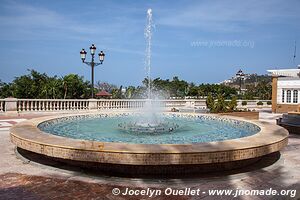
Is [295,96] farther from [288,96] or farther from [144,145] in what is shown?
[144,145]

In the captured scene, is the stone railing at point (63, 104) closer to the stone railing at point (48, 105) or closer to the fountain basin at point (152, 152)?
the stone railing at point (48, 105)

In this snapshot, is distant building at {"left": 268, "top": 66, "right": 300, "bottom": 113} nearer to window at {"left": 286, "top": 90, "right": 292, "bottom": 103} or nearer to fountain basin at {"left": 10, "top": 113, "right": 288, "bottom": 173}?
window at {"left": 286, "top": 90, "right": 292, "bottom": 103}

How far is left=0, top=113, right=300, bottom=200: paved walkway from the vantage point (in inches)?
174

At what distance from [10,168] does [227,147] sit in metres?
4.53

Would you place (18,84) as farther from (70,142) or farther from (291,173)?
(291,173)

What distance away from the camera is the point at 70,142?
5.30m

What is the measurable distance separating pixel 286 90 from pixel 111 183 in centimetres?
2302

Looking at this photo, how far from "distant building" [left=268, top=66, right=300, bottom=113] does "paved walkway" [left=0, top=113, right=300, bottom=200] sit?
19.7 meters

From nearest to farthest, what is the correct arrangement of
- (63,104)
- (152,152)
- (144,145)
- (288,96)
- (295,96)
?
(152,152), (144,145), (63,104), (295,96), (288,96)

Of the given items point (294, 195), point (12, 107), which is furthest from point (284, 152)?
point (12, 107)

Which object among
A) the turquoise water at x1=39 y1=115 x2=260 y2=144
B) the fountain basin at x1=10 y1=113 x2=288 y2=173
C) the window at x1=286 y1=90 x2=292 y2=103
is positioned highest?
the window at x1=286 y1=90 x2=292 y2=103

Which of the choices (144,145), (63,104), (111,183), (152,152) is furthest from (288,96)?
(111,183)

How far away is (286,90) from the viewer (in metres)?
24.0

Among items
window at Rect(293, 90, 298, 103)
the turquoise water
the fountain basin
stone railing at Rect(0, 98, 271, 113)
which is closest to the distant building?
window at Rect(293, 90, 298, 103)
